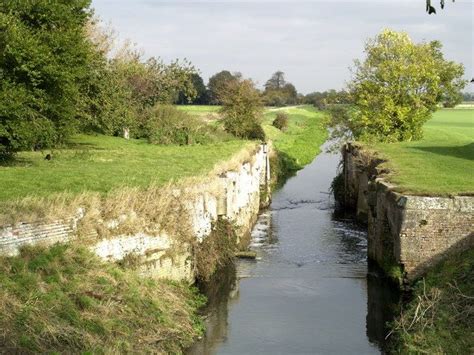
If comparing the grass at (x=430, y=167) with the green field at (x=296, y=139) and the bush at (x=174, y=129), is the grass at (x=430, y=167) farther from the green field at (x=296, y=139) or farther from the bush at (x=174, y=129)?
the green field at (x=296, y=139)

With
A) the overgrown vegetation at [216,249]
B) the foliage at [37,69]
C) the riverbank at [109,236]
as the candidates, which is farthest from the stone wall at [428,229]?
the foliage at [37,69]

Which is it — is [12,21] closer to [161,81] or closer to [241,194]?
[241,194]

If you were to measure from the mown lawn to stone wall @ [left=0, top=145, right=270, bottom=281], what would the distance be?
1.53 meters

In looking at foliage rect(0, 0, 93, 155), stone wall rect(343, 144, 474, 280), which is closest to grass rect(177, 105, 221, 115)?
foliage rect(0, 0, 93, 155)

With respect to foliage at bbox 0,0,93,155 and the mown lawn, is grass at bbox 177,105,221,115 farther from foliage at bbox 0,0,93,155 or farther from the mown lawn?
foliage at bbox 0,0,93,155

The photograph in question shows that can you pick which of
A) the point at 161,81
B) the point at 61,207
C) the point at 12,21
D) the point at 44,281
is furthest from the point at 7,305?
the point at 161,81

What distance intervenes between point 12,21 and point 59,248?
11.5m

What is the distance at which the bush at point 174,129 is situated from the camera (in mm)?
42938

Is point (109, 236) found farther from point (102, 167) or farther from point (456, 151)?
point (456, 151)

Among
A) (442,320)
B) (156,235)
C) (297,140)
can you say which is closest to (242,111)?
(297,140)

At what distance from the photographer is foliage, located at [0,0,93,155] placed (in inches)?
900

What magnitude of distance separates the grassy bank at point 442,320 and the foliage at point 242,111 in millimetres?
36117

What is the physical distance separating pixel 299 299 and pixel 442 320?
5080 millimetres

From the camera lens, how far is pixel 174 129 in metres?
44.0
